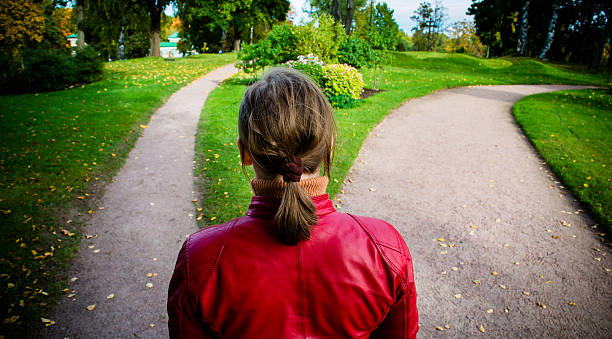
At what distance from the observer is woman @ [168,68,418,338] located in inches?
44.2

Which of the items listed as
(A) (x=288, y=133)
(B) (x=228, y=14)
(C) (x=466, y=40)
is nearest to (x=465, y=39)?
(C) (x=466, y=40)

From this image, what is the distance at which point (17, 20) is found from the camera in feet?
58.7

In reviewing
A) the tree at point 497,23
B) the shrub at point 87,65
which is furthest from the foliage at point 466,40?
the shrub at point 87,65

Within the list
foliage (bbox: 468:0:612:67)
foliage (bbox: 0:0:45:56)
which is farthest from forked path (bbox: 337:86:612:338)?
foliage (bbox: 468:0:612:67)

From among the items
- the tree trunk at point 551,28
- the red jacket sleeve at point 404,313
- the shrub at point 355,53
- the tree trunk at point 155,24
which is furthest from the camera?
the tree trunk at point 551,28

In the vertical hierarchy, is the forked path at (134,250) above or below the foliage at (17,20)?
below

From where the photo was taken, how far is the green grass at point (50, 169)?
11.6 ft

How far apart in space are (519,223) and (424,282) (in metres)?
2.32

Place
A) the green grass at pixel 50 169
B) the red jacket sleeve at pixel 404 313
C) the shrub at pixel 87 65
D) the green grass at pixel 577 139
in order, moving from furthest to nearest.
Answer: the shrub at pixel 87 65 < the green grass at pixel 577 139 < the green grass at pixel 50 169 < the red jacket sleeve at pixel 404 313

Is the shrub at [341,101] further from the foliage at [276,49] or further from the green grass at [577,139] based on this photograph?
the green grass at [577,139]

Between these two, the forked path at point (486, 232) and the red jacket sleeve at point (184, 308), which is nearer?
the red jacket sleeve at point (184, 308)

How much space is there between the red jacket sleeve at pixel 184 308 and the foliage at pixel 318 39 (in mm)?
12003

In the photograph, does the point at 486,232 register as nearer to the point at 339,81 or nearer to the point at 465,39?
the point at 339,81

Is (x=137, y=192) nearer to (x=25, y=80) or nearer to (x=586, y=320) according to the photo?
(x=586, y=320)
